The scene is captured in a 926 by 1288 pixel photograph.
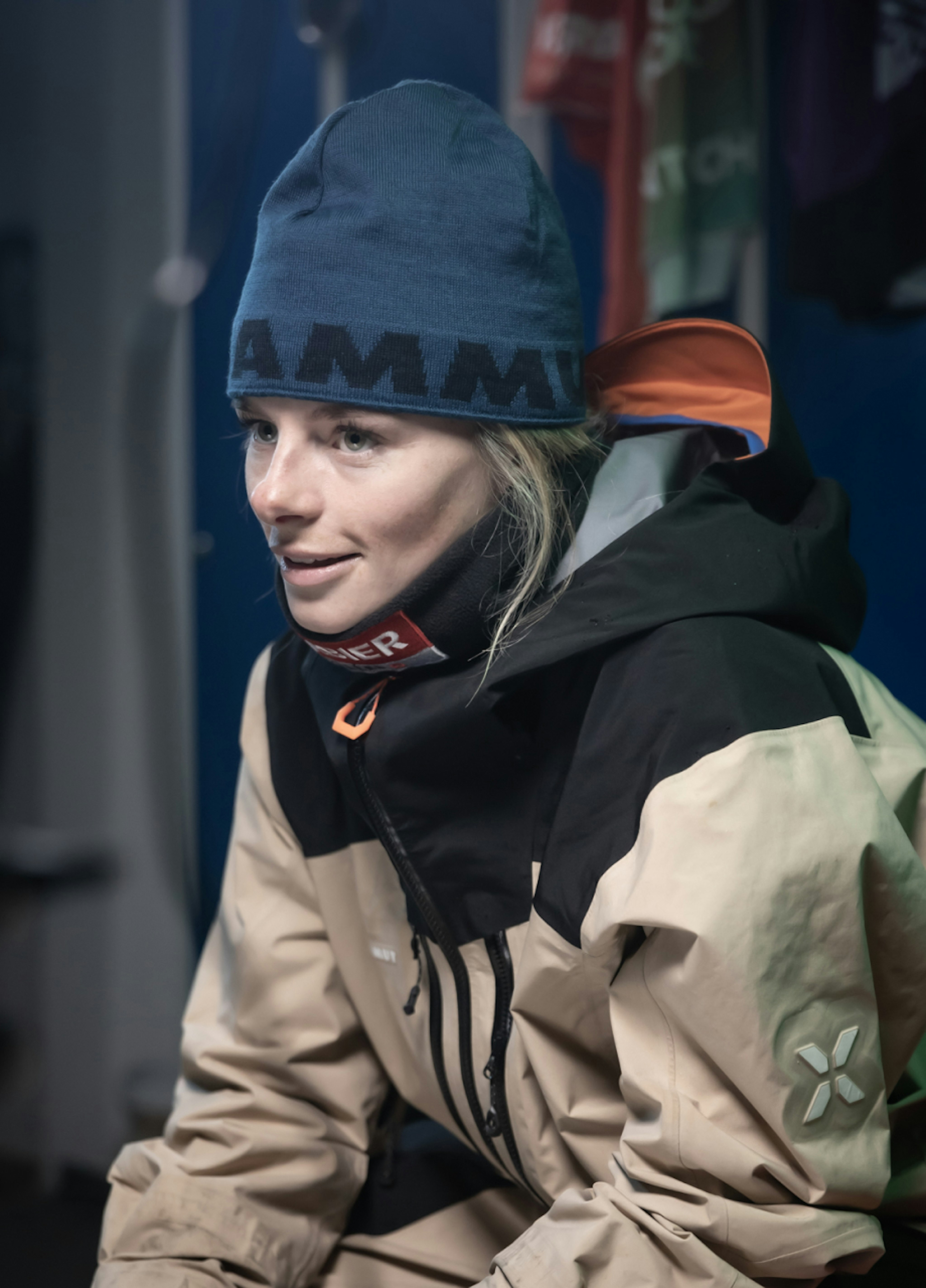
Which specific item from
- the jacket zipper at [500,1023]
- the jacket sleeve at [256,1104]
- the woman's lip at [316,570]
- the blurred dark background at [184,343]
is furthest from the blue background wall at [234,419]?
the jacket zipper at [500,1023]

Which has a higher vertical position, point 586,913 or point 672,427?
point 672,427

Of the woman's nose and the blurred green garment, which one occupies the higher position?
the blurred green garment

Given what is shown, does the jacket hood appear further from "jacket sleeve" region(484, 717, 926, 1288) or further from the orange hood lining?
"jacket sleeve" region(484, 717, 926, 1288)

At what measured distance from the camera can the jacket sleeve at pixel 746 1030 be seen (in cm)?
62

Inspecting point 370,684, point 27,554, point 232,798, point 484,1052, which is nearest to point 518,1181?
point 484,1052

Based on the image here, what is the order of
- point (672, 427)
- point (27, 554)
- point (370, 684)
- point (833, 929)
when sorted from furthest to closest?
point (27, 554), point (672, 427), point (370, 684), point (833, 929)

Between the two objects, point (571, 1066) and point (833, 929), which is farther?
point (571, 1066)

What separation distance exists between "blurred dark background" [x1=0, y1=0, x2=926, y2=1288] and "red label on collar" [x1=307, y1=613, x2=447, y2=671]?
717mm

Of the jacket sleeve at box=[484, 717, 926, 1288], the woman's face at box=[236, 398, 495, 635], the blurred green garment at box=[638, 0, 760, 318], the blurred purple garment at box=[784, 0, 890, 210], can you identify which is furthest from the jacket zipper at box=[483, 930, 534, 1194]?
the blurred purple garment at box=[784, 0, 890, 210]

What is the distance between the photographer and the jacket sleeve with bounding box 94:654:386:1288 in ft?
2.75

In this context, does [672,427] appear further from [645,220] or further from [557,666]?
[645,220]

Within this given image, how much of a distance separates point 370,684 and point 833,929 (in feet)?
1.30

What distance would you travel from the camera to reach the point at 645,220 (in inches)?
65.5

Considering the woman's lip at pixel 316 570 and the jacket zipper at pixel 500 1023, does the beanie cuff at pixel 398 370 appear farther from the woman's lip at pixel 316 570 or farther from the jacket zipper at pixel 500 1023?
the jacket zipper at pixel 500 1023
